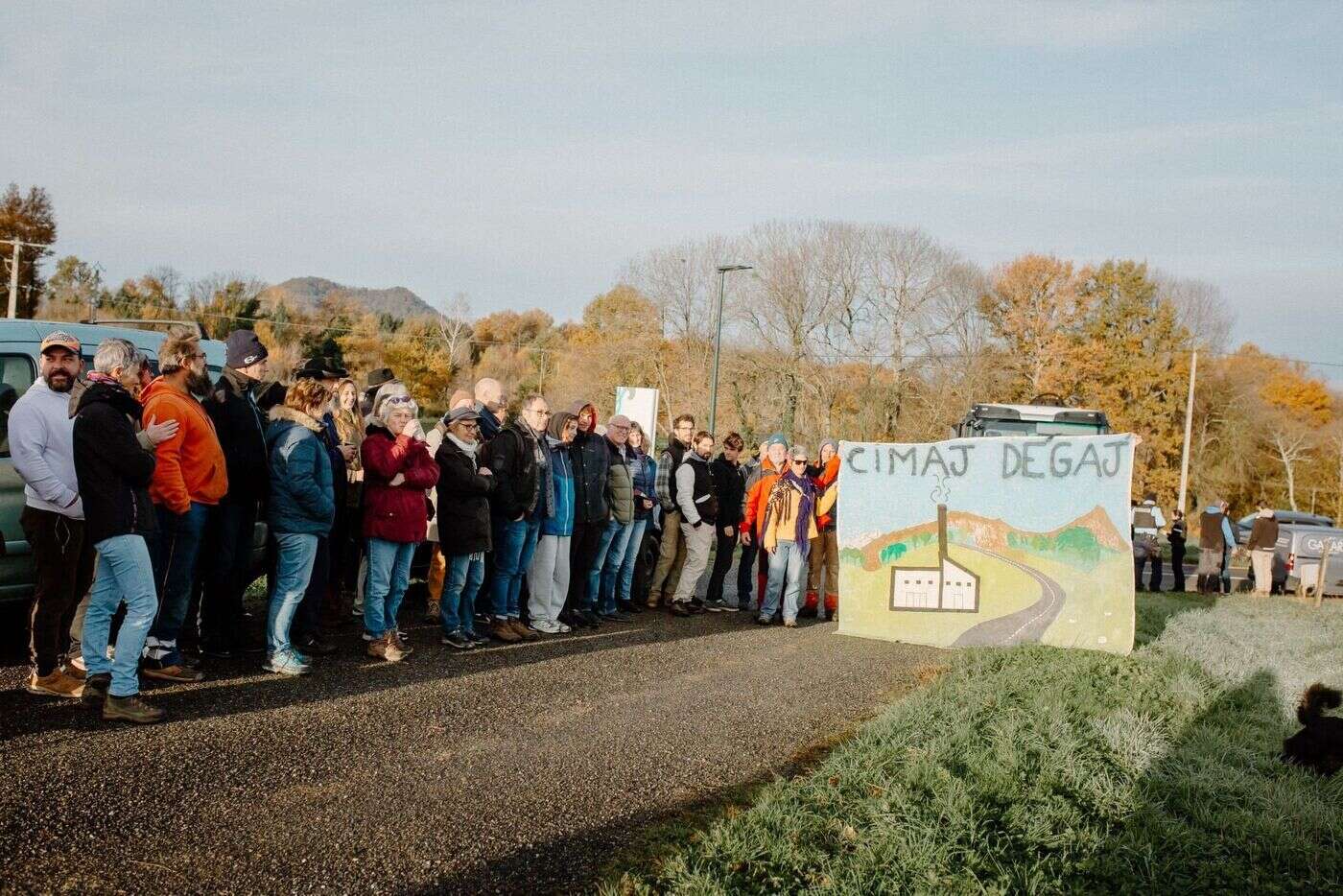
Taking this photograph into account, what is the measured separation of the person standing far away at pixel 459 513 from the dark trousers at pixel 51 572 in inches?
112

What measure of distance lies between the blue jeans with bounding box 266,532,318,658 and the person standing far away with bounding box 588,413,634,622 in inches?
153

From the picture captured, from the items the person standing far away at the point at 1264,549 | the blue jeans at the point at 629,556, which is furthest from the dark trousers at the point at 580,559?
the person standing far away at the point at 1264,549

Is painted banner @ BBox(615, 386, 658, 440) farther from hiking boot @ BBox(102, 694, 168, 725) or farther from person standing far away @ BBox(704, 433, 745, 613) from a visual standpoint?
hiking boot @ BBox(102, 694, 168, 725)

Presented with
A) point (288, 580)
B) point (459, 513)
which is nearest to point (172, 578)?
point (288, 580)

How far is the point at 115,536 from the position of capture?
228 inches

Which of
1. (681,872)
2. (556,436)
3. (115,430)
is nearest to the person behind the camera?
(681,872)

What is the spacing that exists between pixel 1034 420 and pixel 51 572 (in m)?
18.0

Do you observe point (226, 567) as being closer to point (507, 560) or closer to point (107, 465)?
point (107, 465)

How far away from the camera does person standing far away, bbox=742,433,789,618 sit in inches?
475

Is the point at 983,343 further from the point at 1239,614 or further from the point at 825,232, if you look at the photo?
the point at 1239,614

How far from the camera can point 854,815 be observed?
4.78 m

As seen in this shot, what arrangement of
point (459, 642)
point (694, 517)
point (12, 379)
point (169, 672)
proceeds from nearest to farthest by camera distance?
point (169, 672), point (12, 379), point (459, 642), point (694, 517)

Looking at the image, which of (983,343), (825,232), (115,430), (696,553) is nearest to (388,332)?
(825,232)

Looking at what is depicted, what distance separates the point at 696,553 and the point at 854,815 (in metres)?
7.35
